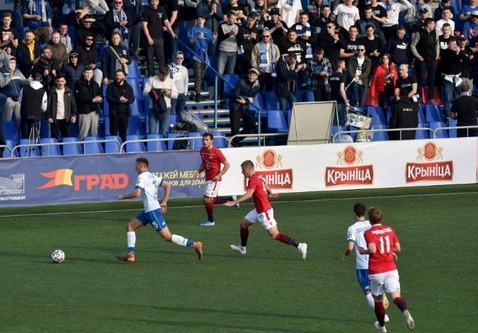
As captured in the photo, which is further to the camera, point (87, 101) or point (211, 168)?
point (87, 101)

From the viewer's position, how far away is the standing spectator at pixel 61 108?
34.0 metres

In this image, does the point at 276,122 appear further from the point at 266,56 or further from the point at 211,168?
the point at 211,168

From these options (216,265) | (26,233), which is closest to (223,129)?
(26,233)

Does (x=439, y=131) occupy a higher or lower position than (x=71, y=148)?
higher

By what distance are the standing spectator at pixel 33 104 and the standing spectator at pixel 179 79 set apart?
3.95 meters

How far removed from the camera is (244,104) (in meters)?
36.9

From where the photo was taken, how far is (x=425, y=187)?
37.7 metres

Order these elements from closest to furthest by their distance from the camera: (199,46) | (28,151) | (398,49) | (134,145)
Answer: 1. (28,151)
2. (134,145)
3. (199,46)
4. (398,49)

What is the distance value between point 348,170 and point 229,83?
5378 millimetres

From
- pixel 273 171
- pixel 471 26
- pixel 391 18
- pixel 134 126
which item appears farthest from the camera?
pixel 471 26

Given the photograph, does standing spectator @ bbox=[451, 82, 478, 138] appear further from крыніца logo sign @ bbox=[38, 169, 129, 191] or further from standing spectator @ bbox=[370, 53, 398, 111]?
крыніца logo sign @ bbox=[38, 169, 129, 191]

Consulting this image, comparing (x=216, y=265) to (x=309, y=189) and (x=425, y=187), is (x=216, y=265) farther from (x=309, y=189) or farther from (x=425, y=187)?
(x=425, y=187)

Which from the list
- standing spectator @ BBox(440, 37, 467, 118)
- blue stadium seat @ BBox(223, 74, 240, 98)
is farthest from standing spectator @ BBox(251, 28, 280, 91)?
standing spectator @ BBox(440, 37, 467, 118)

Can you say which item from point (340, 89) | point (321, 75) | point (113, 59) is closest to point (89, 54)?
point (113, 59)
